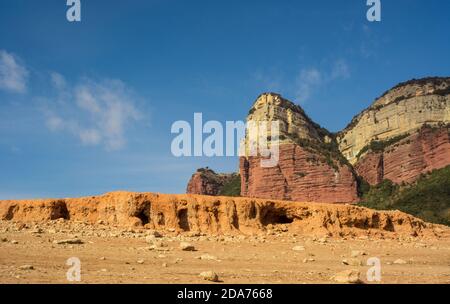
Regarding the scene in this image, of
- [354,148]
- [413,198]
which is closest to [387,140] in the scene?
[354,148]

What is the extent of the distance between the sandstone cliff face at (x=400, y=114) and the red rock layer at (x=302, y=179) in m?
16.5

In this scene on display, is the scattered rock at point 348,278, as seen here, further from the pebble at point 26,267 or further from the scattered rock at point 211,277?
the pebble at point 26,267

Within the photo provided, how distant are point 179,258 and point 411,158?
94556 millimetres

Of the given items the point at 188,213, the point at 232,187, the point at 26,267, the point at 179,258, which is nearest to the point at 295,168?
the point at 232,187

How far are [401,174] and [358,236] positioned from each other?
2921 inches

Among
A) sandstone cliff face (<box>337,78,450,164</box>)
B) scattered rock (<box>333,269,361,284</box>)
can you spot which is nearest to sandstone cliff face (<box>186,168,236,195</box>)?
sandstone cliff face (<box>337,78,450,164</box>)

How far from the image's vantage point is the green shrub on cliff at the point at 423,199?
211ft

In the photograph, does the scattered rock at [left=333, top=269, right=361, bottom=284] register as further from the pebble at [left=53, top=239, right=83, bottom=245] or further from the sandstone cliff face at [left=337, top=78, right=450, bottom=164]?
the sandstone cliff face at [left=337, top=78, right=450, bottom=164]

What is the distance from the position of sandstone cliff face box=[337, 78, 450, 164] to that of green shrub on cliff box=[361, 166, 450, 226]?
20.5 meters

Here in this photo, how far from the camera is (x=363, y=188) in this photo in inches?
4210

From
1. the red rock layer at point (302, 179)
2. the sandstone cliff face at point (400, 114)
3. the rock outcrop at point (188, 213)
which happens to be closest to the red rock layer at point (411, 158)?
the sandstone cliff face at point (400, 114)

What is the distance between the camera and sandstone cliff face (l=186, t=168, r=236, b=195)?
128 metres

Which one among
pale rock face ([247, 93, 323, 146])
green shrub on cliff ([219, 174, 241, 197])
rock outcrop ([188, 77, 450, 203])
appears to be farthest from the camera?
green shrub on cliff ([219, 174, 241, 197])
